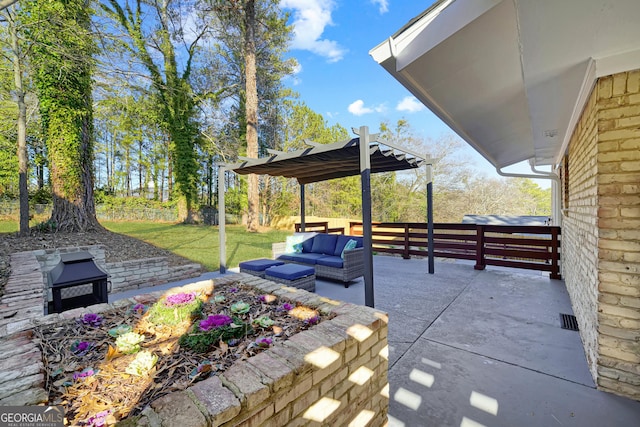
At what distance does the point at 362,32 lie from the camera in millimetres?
10367

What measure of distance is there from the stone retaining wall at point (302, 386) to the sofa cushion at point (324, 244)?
3.72 meters

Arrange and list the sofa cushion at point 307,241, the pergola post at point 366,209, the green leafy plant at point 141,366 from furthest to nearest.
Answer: the sofa cushion at point 307,241, the pergola post at point 366,209, the green leafy plant at point 141,366

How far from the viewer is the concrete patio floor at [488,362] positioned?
1.88 m

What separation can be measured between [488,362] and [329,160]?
368 cm

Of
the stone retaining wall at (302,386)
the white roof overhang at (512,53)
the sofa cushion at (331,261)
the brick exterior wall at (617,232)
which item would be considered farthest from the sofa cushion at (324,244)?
the brick exterior wall at (617,232)

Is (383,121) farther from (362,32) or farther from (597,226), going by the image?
(597,226)

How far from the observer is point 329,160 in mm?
4988

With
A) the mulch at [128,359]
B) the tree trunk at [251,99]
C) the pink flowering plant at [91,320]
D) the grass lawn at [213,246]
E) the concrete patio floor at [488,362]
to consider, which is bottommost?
the concrete patio floor at [488,362]

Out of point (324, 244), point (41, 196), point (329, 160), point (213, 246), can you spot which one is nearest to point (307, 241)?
point (324, 244)

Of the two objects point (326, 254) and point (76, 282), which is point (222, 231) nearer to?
point (326, 254)

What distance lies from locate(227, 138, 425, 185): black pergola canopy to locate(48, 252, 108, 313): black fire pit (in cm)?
302

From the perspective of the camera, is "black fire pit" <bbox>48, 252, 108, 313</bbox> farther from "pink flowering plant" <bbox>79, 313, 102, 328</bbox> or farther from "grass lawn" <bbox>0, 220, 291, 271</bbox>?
"grass lawn" <bbox>0, 220, 291, 271</bbox>

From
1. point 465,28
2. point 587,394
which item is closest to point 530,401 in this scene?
point 587,394

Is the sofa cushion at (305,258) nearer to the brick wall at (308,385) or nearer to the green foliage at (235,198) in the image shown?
the brick wall at (308,385)
